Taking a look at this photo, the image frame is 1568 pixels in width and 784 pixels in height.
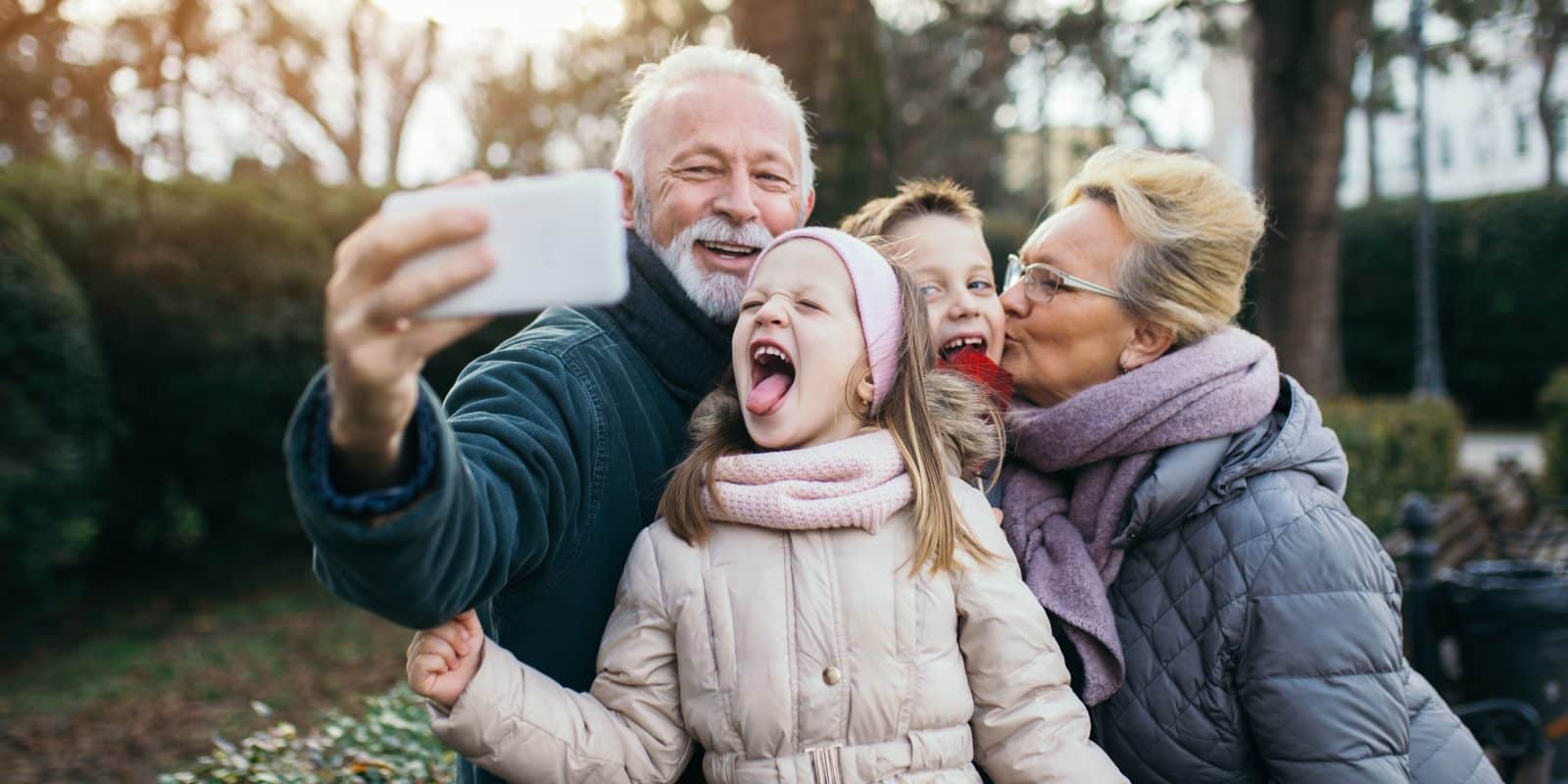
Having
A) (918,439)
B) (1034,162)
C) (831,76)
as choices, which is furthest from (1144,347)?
(1034,162)

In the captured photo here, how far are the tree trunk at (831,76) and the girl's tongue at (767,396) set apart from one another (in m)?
3.38

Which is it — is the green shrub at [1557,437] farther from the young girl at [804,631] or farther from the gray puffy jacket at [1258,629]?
the young girl at [804,631]

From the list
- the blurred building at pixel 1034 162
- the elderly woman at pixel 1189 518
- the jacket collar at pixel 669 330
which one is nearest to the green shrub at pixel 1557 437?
the blurred building at pixel 1034 162

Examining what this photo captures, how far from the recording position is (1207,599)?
7.95 feet

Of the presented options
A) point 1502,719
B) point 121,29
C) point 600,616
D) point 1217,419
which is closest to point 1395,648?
point 1217,419

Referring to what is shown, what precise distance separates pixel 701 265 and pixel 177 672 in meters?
6.40

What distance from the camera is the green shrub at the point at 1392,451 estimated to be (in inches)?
293

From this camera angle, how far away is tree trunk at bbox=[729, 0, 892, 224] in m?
5.66

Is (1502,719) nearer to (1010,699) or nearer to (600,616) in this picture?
(1010,699)

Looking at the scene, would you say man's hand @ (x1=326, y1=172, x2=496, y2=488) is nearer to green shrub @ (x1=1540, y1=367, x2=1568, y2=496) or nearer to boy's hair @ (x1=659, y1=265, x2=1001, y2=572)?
boy's hair @ (x1=659, y1=265, x2=1001, y2=572)

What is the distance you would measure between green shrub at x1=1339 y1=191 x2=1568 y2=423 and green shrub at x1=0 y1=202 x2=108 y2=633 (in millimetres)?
21564

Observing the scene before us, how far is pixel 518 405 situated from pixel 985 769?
3.82ft

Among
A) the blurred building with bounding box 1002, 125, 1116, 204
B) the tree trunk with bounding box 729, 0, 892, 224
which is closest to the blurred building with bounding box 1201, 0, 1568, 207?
the blurred building with bounding box 1002, 125, 1116, 204

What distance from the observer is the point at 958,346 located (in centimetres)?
289
